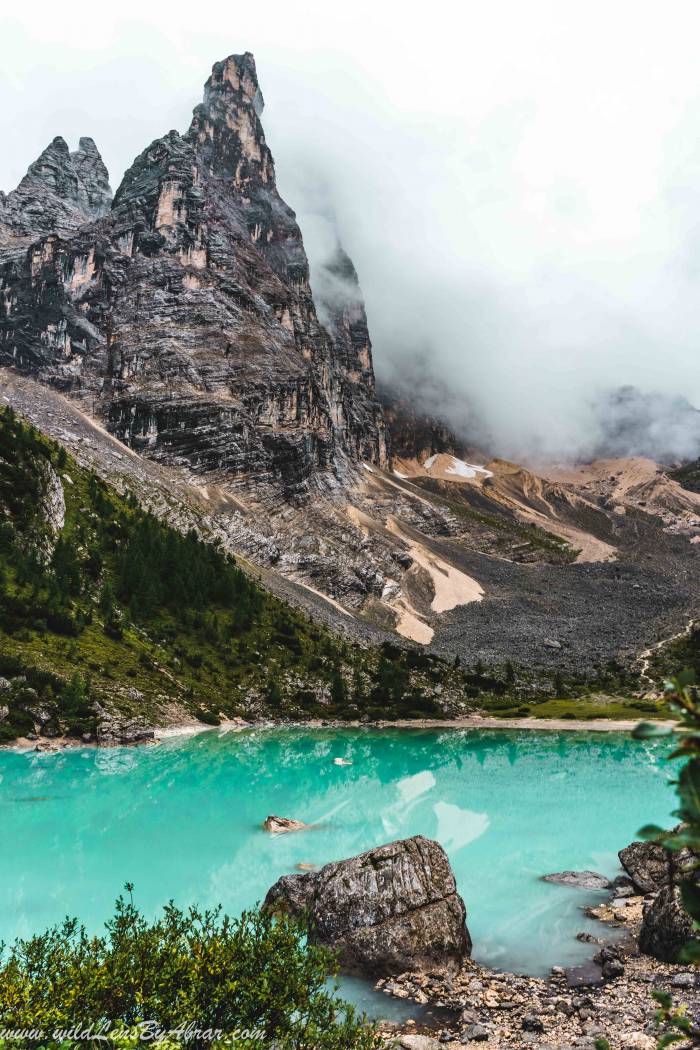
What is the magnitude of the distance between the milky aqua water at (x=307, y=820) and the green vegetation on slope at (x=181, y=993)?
11215 mm

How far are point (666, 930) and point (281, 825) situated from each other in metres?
21.4

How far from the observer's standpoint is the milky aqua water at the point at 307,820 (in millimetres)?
22734

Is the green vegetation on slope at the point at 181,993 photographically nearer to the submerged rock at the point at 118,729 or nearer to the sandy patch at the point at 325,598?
the submerged rock at the point at 118,729

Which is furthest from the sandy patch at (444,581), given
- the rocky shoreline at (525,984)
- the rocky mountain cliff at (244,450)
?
the rocky shoreline at (525,984)

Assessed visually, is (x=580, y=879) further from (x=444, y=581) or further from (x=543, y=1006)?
(x=444, y=581)

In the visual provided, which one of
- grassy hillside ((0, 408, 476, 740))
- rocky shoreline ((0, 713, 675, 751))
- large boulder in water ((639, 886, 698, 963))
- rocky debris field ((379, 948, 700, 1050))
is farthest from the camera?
grassy hillside ((0, 408, 476, 740))

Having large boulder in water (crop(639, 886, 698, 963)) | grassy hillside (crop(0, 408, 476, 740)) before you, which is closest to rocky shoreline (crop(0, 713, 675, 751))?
grassy hillside (crop(0, 408, 476, 740))

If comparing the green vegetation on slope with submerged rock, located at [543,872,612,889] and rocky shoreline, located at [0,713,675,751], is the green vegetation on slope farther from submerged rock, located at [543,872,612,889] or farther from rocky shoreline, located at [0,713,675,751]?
rocky shoreline, located at [0,713,675,751]

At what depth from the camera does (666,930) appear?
16.9m

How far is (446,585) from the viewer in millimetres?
151000

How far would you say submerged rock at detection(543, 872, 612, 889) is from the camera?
81.8 ft

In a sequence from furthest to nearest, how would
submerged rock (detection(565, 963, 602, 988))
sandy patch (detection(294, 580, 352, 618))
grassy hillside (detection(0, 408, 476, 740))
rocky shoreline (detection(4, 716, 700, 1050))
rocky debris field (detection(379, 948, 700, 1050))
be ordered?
sandy patch (detection(294, 580, 352, 618)) < grassy hillside (detection(0, 408, 476, 740)) < submerged rock (detection(565, 963, 602, 988)) < rocky shoreline (detection(4, 716, 700, 1050)) < rocky debris field (detection(379, 948, 700, 1050))

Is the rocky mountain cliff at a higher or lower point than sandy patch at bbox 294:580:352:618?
higher

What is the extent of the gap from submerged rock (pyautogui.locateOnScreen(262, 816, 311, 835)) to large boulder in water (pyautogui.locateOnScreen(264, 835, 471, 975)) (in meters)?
13.4
